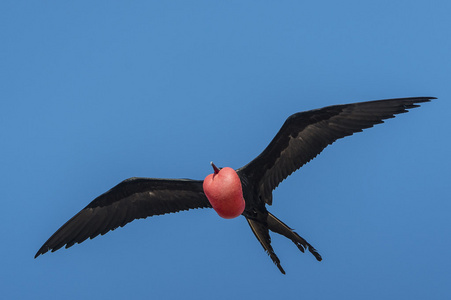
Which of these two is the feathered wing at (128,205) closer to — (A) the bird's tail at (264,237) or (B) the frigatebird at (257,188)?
(B) the frigatebird at (257,188)

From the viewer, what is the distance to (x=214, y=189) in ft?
22.9

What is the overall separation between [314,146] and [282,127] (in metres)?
0.52

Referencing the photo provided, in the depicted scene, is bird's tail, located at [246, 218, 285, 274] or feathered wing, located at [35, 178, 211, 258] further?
feathered wing, located at [35, 178, 211, 258]

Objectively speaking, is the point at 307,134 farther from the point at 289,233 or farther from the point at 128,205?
the point at 128,205

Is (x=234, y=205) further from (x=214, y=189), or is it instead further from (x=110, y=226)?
(x=110, y=226)

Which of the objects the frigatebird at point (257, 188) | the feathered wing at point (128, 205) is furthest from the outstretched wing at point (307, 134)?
the feathered wing at point (128, 205)

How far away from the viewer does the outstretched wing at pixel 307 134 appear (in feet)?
25.3

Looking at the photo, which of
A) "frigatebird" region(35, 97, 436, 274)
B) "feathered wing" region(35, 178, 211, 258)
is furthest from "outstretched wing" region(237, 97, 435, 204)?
"feathered wing" region(35, 178, 211, 258)

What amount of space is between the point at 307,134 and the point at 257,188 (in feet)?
3.19

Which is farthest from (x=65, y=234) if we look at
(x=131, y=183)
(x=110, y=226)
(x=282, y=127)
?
(x=282, y=127)

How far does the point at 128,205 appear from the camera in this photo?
28.7 feet

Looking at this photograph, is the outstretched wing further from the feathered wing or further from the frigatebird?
the feathered wing

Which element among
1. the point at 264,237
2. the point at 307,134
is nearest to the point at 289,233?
the point at 264,237

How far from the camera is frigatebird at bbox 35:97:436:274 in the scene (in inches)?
304
